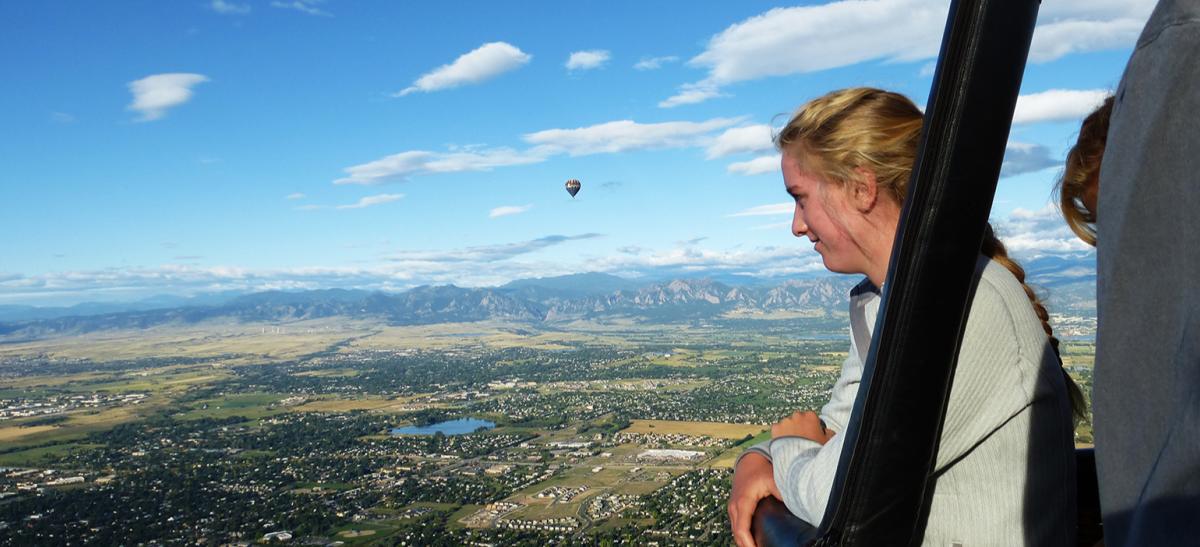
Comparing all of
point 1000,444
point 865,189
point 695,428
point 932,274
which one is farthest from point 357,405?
point 932,274

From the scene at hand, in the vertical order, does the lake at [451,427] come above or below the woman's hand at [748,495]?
below

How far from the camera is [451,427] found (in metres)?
38.8

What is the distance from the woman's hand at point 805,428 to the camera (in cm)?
93

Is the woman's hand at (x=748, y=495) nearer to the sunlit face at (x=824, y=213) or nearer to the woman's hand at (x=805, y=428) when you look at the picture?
the woman's hand at (x=805, y=428)

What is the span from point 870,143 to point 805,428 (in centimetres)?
31

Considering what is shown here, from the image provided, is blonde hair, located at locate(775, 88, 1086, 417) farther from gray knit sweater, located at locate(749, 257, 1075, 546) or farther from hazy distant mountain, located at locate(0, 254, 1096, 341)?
hazy distant mountain, located at locate(0, 254, 1096, 341)

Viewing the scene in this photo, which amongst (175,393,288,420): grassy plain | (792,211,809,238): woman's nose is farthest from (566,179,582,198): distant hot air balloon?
(175,393,288,420): grassy plain

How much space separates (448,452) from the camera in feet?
106

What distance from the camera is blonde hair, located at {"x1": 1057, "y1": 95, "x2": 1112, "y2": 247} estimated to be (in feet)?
2.29

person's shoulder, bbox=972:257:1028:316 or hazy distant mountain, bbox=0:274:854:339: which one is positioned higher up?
person's shoulder, bbox=972:257:1028:316

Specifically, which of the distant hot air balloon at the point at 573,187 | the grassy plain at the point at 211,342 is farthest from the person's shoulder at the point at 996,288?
the grassy plain at the point at 211,342

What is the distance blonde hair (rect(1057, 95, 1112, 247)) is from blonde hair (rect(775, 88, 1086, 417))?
0.30 ft

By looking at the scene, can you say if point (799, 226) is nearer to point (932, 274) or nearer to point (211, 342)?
point (932, 274)

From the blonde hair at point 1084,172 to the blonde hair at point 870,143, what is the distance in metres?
0.09
